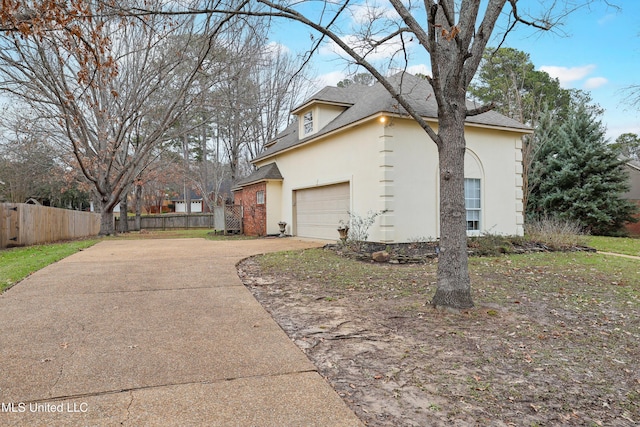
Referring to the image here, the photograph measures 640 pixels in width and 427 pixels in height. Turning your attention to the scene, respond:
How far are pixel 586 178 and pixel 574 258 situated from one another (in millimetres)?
10993

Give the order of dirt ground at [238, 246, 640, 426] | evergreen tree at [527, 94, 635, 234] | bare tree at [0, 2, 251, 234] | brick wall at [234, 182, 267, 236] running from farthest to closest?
evergreen tree at [527, 94, 635, 234] → brick wall at [234, 182, 267, 236] → bare tree at [0, 2, 251, 234] → dirt ground at [238, 246, 640, 426]

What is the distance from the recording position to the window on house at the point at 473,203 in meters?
12.1

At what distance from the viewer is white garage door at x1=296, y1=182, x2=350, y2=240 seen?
42.3 ft

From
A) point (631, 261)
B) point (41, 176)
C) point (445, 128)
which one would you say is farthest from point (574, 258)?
point (41, 176)

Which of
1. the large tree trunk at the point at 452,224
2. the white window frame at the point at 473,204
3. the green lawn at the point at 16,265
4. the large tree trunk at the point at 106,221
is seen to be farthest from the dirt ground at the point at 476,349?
the large tree trunk at the point at 106,221

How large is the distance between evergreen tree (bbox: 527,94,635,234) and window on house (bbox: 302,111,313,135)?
39.4 feet

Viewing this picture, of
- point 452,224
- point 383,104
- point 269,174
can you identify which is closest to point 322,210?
point 269,174

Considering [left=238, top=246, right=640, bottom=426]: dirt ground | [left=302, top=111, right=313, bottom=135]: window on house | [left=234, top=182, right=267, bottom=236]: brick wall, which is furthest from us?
[left=234, top=182, right=267, bottom=236]: brick wall

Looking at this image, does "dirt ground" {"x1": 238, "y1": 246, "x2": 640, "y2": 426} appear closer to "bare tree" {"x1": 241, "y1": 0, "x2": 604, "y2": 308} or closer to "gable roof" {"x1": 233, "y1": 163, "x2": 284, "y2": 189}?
"bare tree" {"x1": 241, "y1": 0, "x2": 604, "y2": 308}

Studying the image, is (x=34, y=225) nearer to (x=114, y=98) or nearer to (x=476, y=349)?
(x=114, y=98)

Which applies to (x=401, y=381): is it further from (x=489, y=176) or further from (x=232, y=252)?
(x=489, y=176)

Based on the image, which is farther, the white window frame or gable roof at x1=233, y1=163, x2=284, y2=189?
gable roof at x1=233, y1=163, x2=284, y2=189

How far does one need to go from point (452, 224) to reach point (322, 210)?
9375mm

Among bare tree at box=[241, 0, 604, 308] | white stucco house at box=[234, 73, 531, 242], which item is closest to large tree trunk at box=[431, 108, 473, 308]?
bare tree at box=[241, 0, 604, 308]
